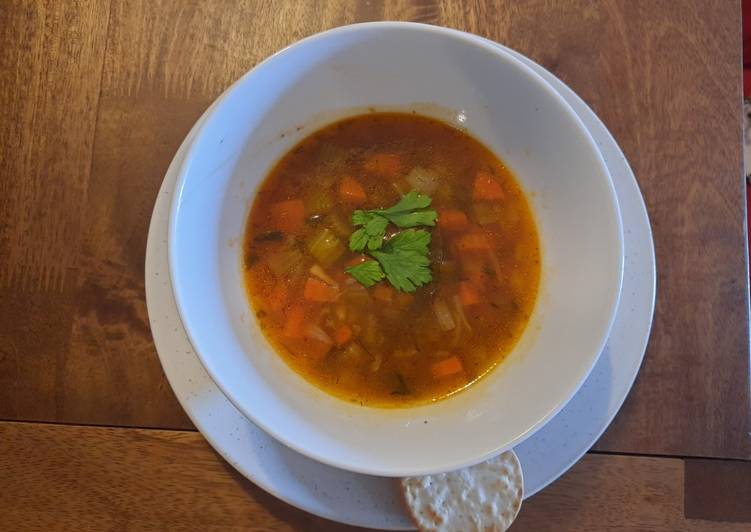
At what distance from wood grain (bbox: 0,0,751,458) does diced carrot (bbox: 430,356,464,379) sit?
21.3 inches

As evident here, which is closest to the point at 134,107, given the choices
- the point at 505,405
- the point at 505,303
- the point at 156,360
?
the point at 156,360

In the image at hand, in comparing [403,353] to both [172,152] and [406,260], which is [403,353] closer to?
[406,260]

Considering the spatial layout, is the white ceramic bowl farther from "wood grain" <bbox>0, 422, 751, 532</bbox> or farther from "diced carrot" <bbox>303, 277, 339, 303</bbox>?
"wood grain" <bbox>0, 422, 751, 532</bbox>

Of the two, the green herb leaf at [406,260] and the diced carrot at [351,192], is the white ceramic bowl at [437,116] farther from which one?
the green herb leaf at [406,260]

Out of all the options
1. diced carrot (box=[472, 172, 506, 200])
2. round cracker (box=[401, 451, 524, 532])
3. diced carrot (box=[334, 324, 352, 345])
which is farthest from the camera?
diced carrot (box=[472, 172, 506, 200])

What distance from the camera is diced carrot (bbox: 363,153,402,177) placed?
2076 mm

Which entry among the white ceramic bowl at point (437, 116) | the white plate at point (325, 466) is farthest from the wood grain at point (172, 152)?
the white ceramic bowl at point (437, 116)

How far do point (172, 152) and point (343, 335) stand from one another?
0.84 meters

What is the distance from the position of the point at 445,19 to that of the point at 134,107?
109 cm

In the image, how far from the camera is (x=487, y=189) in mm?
2074

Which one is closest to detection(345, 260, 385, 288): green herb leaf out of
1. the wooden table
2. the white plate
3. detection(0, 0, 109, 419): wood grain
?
the white plate

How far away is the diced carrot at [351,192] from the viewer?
6.73 ft

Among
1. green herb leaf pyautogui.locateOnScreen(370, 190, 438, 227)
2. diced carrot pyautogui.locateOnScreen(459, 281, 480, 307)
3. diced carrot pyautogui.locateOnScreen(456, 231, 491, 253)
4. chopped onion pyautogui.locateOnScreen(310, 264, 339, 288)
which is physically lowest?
diced carrot pyautogui.locateOnScreen(459, 281, 480, 307)

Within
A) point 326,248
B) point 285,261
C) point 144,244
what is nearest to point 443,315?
point 326,248
